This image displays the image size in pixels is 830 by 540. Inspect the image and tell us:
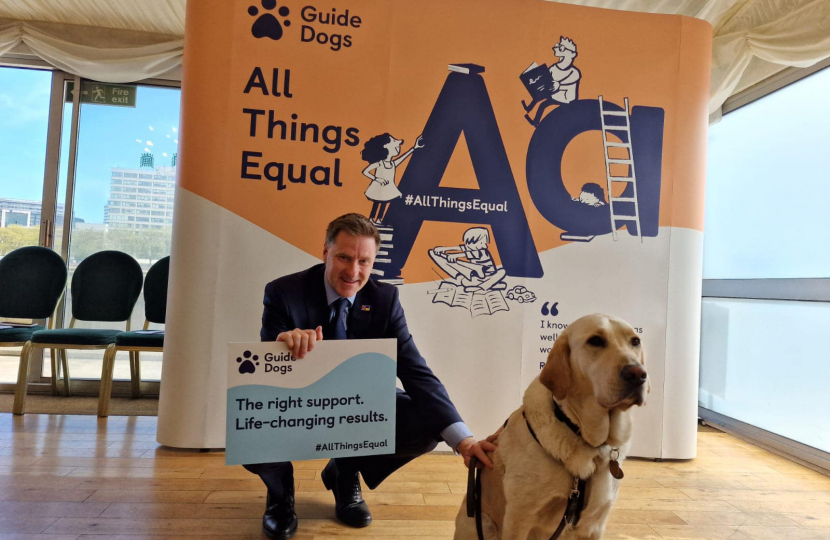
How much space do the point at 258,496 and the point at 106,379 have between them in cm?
196

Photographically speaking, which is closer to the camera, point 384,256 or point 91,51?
point 384,256

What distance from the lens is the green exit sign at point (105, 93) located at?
4652mm

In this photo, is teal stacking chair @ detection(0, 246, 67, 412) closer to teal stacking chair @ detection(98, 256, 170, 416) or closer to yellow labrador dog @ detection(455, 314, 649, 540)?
teal stacking chair @ detection(98, 256, 170, 416)

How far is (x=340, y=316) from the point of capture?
215cm

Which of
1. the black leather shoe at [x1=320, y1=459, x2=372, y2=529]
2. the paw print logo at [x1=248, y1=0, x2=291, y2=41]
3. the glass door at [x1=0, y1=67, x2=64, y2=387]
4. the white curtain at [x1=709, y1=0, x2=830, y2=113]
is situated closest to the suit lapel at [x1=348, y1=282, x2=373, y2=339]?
the black leather shoe at [x1=320, y1=459, x2=372, y2=529]

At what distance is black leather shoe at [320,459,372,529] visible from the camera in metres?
2.23

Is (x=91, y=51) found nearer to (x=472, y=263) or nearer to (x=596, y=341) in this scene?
(x=472, y=263)

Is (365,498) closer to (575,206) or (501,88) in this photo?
(575,206)

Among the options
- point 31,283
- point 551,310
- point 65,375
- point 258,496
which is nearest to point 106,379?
point 65,375

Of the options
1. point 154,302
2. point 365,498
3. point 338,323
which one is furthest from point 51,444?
point 338,323

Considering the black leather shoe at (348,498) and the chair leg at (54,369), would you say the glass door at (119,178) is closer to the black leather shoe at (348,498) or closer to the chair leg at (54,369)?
the chair leg at (54,369)

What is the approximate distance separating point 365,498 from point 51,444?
1964 mm

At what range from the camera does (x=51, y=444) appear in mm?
3145

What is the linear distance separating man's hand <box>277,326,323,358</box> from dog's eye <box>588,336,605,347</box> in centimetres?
88
